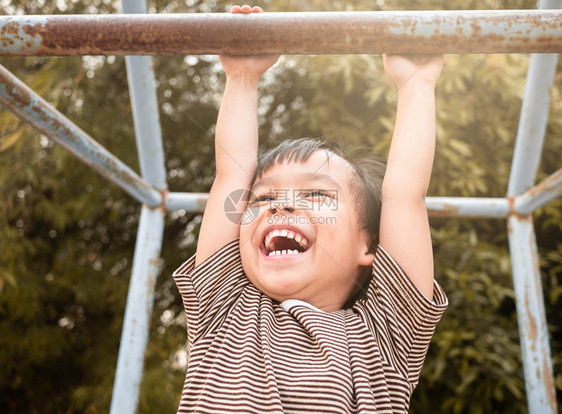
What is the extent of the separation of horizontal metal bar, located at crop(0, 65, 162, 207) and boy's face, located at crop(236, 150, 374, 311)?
0.83ft

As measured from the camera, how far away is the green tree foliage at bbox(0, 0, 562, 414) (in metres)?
1.45

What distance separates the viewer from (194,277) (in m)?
0.71

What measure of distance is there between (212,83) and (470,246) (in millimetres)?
1111

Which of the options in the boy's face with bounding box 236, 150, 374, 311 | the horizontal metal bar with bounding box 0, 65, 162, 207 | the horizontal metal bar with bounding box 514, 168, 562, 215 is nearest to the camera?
the horizontal metal bar with bounding box 0, 65, 162, 207

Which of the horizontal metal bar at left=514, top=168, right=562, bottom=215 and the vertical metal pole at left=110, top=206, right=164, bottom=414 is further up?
the horizontal metal bar at left=514, top=168, right=562, bottom=215

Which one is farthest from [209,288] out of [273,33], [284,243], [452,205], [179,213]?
[179,213]

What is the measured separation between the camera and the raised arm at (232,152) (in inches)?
29.5

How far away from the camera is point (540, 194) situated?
0.82 metres

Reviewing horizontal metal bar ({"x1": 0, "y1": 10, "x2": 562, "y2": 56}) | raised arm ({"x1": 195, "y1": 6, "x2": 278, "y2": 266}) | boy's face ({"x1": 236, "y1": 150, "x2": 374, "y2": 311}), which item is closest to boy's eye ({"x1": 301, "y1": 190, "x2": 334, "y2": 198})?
boy's face ({"x1": 236, "y1": 150, "x2": 374, "y2": 311})

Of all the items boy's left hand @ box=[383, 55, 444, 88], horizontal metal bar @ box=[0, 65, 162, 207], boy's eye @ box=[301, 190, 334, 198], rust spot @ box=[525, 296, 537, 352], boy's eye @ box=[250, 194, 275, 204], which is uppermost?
boy's left hand @ box=[383, 55, 444, 88]

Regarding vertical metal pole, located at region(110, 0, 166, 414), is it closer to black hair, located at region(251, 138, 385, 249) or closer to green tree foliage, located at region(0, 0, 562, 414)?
black hair, located at region(251, 138, 385, 249)

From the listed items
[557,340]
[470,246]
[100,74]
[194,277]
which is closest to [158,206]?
[194,277]

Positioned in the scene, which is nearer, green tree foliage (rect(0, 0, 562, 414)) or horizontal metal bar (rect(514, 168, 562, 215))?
horizontal metal bar (rect(514, 168, 562, 215))

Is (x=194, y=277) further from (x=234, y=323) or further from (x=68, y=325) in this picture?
(x=68, y=325)
